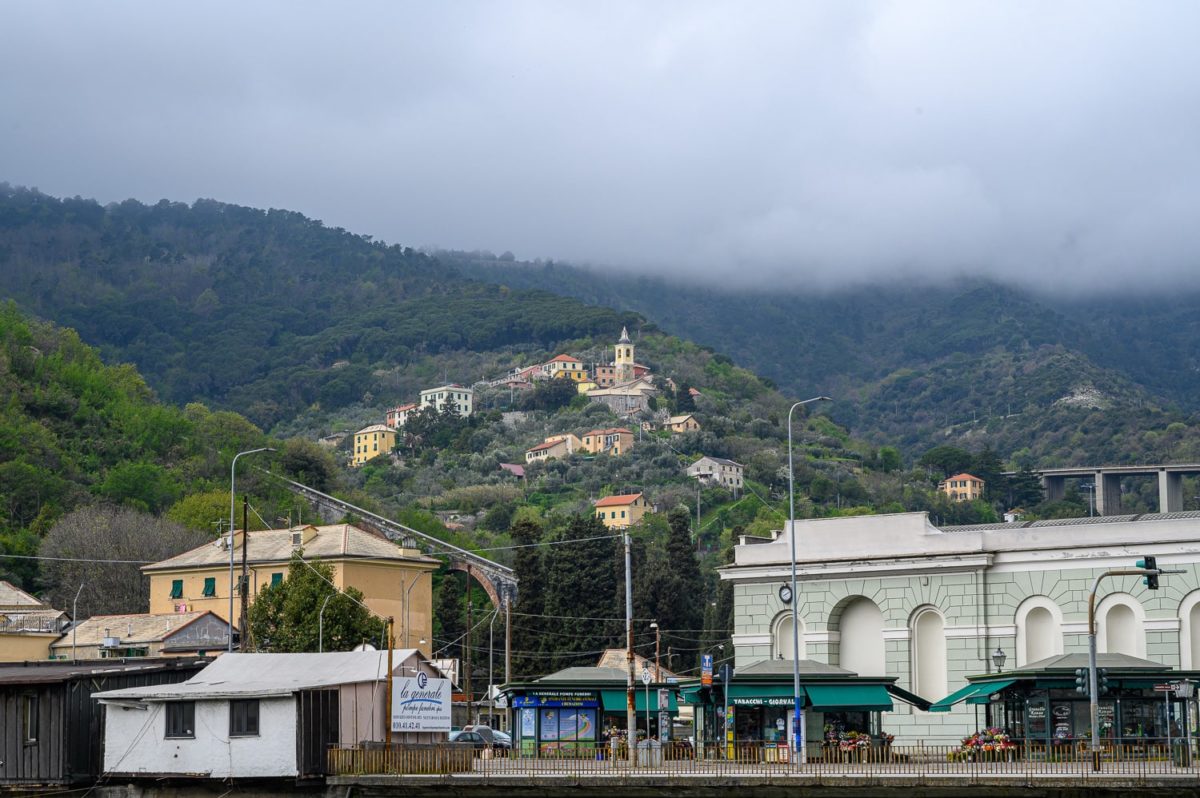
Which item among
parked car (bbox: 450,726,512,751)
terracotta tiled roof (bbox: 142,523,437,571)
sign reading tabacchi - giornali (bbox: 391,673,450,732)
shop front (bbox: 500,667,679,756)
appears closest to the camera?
sign reading tabacchi - giornali (bbox: 391,673,450,732)

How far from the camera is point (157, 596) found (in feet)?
358

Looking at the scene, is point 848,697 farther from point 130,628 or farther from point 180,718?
point 130,628

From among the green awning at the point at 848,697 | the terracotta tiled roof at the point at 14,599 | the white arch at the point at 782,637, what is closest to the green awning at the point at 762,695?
the green awning at the point at 848,697

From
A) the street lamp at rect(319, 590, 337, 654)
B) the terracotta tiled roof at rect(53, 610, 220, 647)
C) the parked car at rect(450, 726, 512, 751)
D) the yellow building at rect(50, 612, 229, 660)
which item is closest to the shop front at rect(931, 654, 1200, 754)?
the parked car at rect(450, 726, 512, 751)

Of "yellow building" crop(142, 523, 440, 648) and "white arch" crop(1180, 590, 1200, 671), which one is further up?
"yellow building" crop(142, 523, 440, 648)

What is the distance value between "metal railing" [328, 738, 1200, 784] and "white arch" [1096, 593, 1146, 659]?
9959 mm

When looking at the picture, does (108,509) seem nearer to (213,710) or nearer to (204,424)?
(204,424)

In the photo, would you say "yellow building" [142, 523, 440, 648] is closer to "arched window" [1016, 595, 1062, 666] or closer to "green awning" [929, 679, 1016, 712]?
"arched window" [1016, 595, 1062, 666]

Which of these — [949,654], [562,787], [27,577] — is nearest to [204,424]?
[27,577]

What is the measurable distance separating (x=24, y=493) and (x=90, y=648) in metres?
53.4

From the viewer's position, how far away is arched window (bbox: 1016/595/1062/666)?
62625mm

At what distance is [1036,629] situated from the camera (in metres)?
63.1

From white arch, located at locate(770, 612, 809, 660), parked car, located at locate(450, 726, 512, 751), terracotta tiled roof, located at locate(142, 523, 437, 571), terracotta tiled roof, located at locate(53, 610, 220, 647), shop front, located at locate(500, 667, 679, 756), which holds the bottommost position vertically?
parked car, located at locate(450, 726, 512, 751)

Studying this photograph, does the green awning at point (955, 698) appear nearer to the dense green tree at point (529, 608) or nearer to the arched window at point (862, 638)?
the arched window at point (862, 638)
